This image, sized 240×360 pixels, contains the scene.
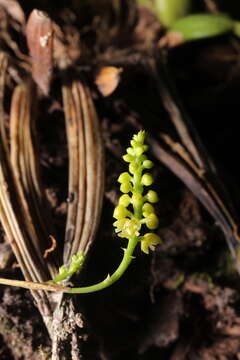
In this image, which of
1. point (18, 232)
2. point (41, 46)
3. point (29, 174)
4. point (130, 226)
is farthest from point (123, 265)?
point (41, 46)

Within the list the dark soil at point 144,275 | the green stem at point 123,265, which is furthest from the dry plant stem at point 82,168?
the green stem at point 123,265

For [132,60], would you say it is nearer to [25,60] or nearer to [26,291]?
[25,60]

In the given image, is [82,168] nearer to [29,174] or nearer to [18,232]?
[29,174]

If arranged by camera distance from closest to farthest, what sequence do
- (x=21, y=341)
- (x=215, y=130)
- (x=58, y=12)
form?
(x=21, y=341) → (x=215, y=130) → (x=58, y=12)

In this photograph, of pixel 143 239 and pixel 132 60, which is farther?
pixel 132 60

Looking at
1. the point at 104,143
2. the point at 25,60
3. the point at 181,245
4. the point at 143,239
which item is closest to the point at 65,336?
the point at 143,239

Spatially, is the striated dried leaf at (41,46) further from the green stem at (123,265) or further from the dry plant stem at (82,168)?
the green stem at (123,265)
